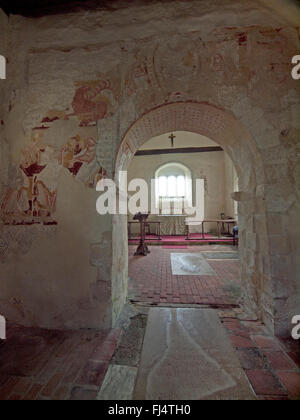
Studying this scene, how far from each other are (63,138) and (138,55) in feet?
4.28

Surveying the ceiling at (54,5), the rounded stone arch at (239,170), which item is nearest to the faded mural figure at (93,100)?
the rounded stone arch at (239,170)

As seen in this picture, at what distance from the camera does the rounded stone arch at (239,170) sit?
207 centimetres

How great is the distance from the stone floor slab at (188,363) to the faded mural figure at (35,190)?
1.74m

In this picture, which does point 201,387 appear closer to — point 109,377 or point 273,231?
point 109,377

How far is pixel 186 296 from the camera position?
9.16 ft

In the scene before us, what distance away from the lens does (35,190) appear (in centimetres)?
221

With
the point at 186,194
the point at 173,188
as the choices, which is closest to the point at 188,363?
the point at 186,194

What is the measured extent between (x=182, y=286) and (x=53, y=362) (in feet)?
6.86

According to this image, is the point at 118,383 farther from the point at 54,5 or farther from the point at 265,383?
the point at 54,5

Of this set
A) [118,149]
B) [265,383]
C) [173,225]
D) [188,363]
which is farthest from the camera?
[173,225]

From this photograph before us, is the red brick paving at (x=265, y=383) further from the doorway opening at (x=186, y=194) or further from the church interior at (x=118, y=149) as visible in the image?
the doorway opening at (x=186, y=194)

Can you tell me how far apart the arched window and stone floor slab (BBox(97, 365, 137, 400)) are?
29.7 feet
